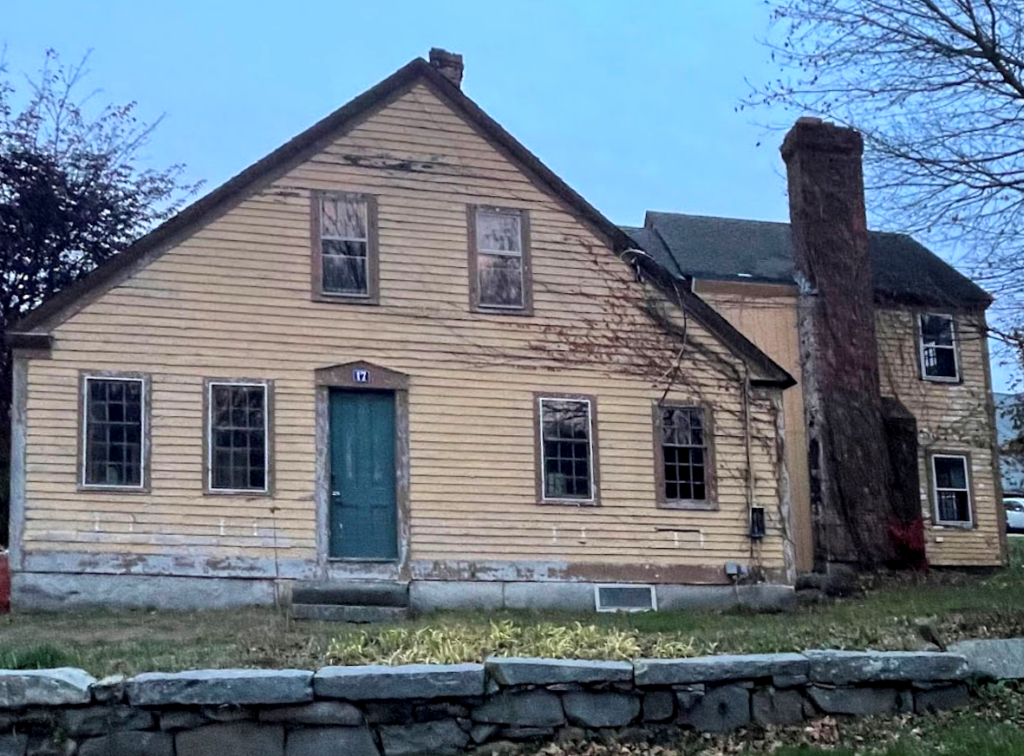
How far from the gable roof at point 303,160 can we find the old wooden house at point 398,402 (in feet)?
0.11

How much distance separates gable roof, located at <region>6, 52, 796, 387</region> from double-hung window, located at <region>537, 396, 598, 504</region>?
208 cm

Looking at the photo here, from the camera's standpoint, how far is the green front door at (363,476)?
16.3 m

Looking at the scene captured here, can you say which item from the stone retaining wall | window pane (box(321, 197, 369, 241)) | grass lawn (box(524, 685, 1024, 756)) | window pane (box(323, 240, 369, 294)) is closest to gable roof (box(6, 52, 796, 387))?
window pane (box(321, 197, 369, 241))

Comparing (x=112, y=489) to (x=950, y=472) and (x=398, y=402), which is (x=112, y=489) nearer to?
(x=398, y=402)

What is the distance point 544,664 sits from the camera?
8.48m

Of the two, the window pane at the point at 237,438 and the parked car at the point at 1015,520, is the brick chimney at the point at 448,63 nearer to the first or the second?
the window pane at the point at 237,438

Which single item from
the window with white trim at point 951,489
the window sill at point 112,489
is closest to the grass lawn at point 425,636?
the window sill at point 112,489

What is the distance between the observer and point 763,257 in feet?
76.4

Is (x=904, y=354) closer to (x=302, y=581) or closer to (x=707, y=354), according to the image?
(x=707, y=354)

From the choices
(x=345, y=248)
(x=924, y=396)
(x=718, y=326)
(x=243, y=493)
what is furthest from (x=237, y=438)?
(x=924, y=396)

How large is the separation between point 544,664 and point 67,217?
19.1 m

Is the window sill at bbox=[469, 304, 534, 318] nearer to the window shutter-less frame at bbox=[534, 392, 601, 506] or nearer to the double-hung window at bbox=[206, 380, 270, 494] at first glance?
the window shutter-less frame at bbox=[534, 392, 601, 506]

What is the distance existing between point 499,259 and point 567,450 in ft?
8.42

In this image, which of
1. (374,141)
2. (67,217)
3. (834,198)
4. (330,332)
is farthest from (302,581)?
(67,217)
